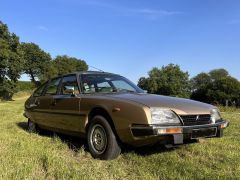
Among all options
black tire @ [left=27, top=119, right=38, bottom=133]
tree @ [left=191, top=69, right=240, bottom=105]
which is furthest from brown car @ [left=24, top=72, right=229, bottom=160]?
tree @ [left=191, top=69, right=240, bottom=105]

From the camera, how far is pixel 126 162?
5918mm

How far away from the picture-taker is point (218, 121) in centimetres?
638

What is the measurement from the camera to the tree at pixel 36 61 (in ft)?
269

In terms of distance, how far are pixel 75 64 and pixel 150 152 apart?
315 ft

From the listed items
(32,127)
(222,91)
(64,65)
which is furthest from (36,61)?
(32,127)

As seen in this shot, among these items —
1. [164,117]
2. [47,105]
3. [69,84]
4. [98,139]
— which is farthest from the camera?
[47,105]

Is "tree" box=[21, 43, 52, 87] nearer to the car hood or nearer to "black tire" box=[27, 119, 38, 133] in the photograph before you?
"black tire" box=[27, 119, 38, 133]

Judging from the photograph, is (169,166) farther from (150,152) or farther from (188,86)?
(188,86)

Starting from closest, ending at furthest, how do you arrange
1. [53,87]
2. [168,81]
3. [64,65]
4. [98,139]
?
1. [98,139]
2. [53,87]
3. [64,65]
4. [168,81]

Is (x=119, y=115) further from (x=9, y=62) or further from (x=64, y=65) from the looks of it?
(x=64, y=65)

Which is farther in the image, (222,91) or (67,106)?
(222,91)

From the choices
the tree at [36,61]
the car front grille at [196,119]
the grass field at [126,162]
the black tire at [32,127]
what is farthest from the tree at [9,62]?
the car front grille at [196,119]

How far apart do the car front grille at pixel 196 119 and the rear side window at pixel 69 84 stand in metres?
2.33

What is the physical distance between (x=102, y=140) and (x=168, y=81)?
102028 mm
